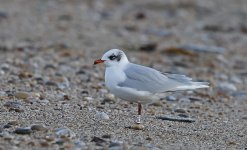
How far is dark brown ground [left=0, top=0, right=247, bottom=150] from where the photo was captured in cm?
611

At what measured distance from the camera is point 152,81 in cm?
663

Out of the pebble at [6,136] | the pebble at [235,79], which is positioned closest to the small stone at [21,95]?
the pebble at [6,136]

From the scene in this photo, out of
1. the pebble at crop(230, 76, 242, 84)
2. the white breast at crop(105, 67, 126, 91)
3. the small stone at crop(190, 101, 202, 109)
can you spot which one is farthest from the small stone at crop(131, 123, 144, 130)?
the pebble at crop(230, 76, 242, 84)

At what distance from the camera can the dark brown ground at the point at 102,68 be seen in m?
6.11

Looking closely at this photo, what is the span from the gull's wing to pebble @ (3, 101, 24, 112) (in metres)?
0.99

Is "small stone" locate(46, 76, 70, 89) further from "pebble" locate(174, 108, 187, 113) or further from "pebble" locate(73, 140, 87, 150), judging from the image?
"pebble" locate(73, 140, 87, 150)

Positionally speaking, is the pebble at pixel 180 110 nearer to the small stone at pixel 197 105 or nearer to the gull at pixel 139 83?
the small stone at pixel 197 105

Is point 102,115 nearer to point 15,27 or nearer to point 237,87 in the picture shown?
point 237,87

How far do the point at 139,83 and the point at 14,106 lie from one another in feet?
4.04

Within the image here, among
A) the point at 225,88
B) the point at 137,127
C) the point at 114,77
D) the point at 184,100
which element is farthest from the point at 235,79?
the point at 137,127

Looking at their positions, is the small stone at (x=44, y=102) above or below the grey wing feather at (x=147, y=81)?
below

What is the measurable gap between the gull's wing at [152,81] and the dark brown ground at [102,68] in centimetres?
37

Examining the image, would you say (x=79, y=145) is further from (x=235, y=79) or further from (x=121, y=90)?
(x=235, y=79)

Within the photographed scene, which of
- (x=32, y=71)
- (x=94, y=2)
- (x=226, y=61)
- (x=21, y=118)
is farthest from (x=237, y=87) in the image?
(x=94, y=2)
